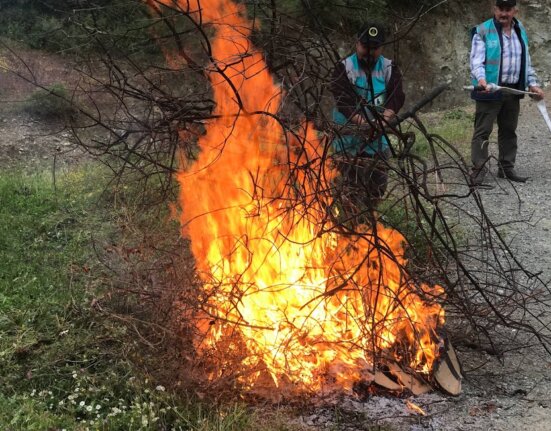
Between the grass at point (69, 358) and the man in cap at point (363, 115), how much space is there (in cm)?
145

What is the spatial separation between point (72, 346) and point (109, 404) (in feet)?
2.15

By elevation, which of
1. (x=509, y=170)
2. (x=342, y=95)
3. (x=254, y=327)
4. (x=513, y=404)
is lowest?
(x=513, y=404)

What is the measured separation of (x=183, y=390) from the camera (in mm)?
3250

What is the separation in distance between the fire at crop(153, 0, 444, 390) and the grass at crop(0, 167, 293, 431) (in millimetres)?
372

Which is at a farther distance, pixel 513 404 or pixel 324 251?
pixel 324 251

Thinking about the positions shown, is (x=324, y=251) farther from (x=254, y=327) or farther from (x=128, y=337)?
(x=128, y=337)

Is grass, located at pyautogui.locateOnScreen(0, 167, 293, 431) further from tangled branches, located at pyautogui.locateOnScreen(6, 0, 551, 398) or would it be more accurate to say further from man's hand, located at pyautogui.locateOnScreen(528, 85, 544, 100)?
man's hand, located at pyautogui.locateOnScreen(528, 85, 544, 100)

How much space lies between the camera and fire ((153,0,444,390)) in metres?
3.42

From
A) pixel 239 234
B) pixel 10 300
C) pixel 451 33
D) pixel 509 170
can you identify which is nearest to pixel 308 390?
pixel 239 234

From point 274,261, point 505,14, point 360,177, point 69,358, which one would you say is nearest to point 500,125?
point 505,14

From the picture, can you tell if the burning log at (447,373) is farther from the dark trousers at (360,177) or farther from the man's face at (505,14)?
the man's face at (505,14)

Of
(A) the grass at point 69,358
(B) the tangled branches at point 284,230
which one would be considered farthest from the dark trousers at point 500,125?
(A) the grass at point 69,358

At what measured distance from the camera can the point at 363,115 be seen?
10.9 ft

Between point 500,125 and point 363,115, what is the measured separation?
4.51m
